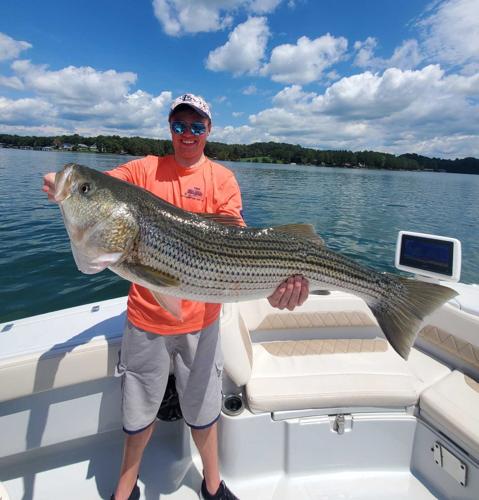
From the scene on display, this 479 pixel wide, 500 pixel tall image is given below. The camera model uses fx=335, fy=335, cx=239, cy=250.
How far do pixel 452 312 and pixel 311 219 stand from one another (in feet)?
65.2

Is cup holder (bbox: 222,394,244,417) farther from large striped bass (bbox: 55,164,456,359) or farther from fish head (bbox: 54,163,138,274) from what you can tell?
fish head (bbox: 54,163,138,274)

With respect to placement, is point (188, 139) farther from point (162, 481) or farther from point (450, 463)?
point (450, 463)

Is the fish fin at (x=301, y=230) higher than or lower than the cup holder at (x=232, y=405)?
higher

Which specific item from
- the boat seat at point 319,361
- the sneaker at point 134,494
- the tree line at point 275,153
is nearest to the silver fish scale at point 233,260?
the boat seat at point 319,361

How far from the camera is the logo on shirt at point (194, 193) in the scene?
3.02 meters

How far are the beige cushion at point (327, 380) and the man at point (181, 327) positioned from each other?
79cm

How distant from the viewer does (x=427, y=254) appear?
188 inches

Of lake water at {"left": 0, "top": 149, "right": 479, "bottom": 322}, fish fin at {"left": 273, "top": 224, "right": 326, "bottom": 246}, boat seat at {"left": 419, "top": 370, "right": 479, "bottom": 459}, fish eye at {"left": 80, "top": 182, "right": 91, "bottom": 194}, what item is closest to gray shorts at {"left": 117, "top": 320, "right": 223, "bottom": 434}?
fish fin at {"left": 273, "top": 224, "right": 326, "bottom": 246}

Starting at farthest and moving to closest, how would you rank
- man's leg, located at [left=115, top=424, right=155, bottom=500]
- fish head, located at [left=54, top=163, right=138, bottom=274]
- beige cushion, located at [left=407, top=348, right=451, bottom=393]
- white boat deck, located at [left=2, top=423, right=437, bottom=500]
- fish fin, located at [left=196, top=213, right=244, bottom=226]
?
beige cushion, located at [left=407, top=348, right=451, bottom=393]
white boat deck, located at [left=2, top=423, right=437, bottom=500]
man's leg, located at [left=115, top=424, right=155, bottom=500]
fish fin, located at [left=196, top=213, right=244, bottom=226]
fish head, located at [left=54, top=163, right=138, bottom=274]

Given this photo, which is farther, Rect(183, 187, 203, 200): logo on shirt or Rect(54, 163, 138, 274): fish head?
Rect(183, 187, 203, 200): logo on shirt

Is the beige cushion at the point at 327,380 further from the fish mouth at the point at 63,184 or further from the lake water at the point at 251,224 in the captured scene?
the lake water at the point at 251,224

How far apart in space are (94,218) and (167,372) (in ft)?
4.95

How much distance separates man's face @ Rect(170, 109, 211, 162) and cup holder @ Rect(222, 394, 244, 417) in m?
2.62

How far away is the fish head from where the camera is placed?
2.51 m
